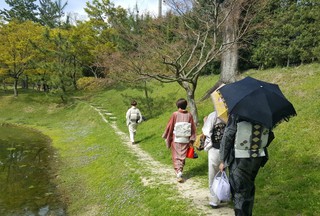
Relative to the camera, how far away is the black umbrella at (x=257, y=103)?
173 inches

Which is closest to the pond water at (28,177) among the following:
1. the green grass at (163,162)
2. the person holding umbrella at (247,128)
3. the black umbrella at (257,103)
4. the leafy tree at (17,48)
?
the green grass at (163,162)

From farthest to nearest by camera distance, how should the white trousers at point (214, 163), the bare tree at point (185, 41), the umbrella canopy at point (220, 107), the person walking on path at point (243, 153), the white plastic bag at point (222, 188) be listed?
the bare tree at point (185, 41)
the white trousers at point (214, 163)
the umbrella canopy at point (220, 107)
the white plastic bag at point (222, 188)
the person walking on path at point (243, 153)

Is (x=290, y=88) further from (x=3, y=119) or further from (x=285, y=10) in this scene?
(x=3, y=119)

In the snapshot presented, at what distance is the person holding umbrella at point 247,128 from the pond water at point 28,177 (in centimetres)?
638

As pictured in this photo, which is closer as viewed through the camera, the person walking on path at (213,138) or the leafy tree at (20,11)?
the person walking on path at (213,138)

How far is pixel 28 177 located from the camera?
12.3 m

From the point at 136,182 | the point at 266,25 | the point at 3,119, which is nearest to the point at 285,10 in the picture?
the point at 266,25

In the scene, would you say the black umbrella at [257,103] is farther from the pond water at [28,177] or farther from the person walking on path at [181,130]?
the pond water at [28,177]

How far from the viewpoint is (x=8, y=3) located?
53.7m

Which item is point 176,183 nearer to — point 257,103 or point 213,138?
point 213,138

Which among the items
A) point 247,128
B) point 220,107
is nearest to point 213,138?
point 220,107

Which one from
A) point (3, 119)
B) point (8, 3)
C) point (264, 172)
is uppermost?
point (8, 3)

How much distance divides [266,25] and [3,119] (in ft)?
80.7

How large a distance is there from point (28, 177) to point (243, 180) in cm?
1036
